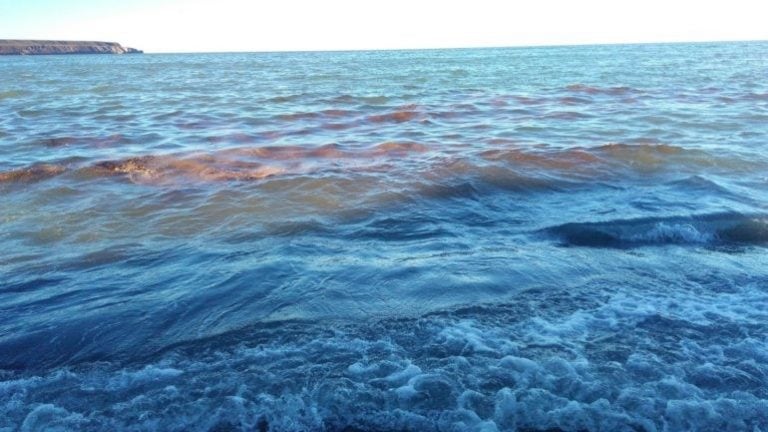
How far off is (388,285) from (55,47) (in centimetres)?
12529

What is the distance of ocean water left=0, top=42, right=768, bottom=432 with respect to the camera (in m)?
2.80

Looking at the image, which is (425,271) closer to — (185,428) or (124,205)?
(185,428)

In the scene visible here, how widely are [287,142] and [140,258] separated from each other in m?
5.45

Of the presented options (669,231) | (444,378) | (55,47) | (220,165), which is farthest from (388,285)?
(55,47)

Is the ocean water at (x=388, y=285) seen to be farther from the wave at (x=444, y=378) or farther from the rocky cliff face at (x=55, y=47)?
the rocky cliff face at (x=55, y=47)

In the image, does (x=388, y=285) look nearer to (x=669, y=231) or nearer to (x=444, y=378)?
(x=444, y=378)

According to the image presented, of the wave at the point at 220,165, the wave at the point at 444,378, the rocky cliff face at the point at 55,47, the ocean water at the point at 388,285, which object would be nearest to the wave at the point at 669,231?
the ocean water at the point at 388,285

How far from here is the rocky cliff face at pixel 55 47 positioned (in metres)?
95.8

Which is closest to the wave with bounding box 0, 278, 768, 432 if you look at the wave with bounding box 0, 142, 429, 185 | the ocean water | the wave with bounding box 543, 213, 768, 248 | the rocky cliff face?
the ocean water

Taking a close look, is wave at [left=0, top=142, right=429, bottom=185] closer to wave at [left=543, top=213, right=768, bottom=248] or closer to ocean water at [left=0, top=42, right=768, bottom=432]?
ocean water at [left=0, top=42, right=768, bottom=432]

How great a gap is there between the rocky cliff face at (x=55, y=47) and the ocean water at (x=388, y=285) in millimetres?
107203

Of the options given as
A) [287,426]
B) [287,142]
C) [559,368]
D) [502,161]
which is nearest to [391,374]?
[287,426]

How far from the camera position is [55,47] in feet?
352

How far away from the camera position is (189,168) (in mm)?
8031
